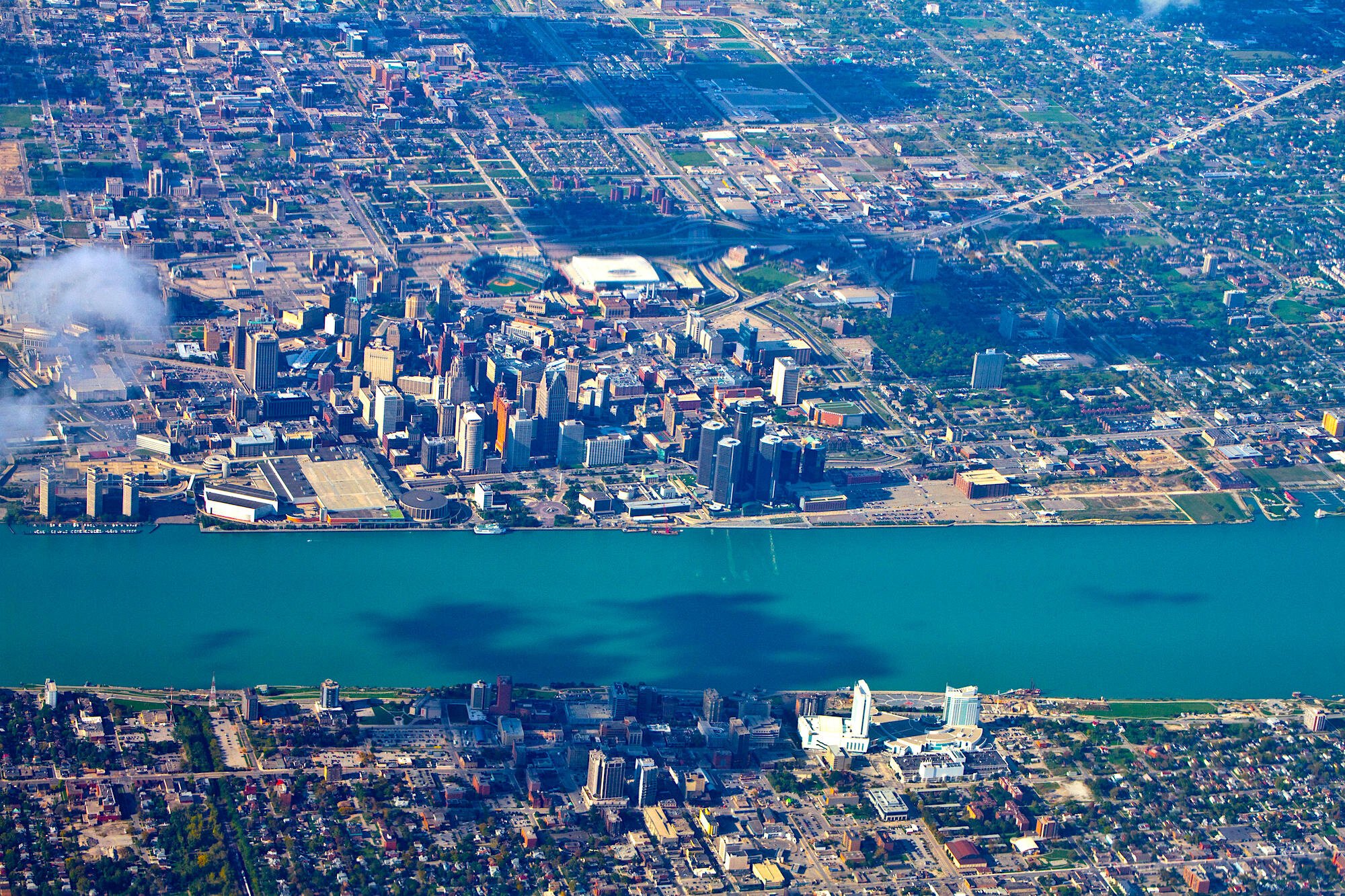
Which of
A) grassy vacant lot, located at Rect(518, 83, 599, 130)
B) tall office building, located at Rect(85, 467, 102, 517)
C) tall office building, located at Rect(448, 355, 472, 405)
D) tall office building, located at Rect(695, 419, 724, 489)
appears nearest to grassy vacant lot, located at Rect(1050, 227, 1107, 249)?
grassy vacant lot, located at Rect(518, 83, 599, 130)

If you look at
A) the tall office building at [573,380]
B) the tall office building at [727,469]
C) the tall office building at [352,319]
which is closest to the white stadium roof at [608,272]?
the tall office building at [352,319]

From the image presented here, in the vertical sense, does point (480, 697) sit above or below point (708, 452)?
below

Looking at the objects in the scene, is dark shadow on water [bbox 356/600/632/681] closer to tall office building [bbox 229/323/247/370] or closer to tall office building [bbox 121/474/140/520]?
tall office building [bbox 121/474/140/520]

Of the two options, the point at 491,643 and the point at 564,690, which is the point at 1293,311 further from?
the point at 564,690

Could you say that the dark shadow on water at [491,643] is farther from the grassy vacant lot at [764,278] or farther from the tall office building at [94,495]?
the grassy vacant lot at [764,278]

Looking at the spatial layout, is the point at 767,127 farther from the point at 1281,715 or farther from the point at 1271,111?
the point at 1281,715

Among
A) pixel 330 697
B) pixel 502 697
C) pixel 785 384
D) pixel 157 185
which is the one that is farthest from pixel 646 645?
pixel 157 185

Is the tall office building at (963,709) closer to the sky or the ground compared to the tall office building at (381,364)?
closer to the ground
